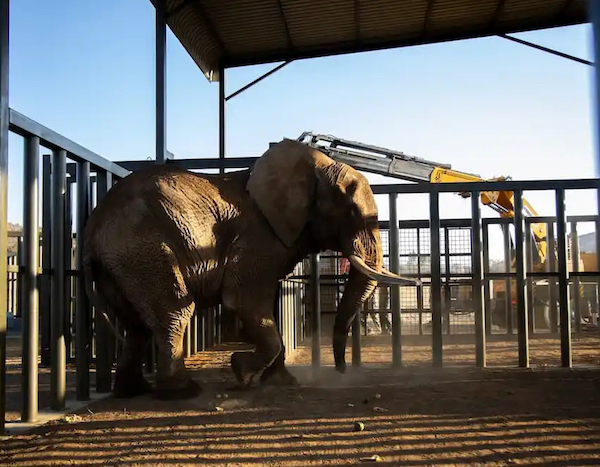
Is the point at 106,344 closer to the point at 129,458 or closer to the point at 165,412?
the point at 165,412

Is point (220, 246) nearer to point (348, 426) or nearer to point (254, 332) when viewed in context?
point (254, 332)

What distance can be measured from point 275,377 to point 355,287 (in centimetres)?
147

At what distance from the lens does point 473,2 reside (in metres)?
13.1

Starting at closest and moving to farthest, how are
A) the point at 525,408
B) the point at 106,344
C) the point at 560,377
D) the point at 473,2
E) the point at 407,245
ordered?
the point at 525,408 < the point at 106,344 < the point at 560,377 < the point at 473,2 < the point at 407,245

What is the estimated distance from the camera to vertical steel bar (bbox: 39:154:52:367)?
6930 mm

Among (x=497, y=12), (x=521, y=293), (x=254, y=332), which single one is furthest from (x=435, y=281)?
(x=497, y=12)

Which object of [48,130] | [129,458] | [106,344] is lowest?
[129,458]

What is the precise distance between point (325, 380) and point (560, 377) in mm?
2966

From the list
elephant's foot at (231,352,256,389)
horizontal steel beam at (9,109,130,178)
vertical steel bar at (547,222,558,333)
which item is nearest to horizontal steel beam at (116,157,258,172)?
horizontal steel beam at (9,109,130,178)

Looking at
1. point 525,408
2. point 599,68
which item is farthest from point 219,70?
point 599,68

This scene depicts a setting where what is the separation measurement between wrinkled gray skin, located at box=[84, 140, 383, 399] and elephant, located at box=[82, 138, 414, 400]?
0.01 meters

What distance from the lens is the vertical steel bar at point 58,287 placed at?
22.1 ft

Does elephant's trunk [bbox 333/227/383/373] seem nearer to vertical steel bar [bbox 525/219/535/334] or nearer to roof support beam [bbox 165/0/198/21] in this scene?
roof support beam [bbox 165/0/198/21]

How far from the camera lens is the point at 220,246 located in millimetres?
7793
